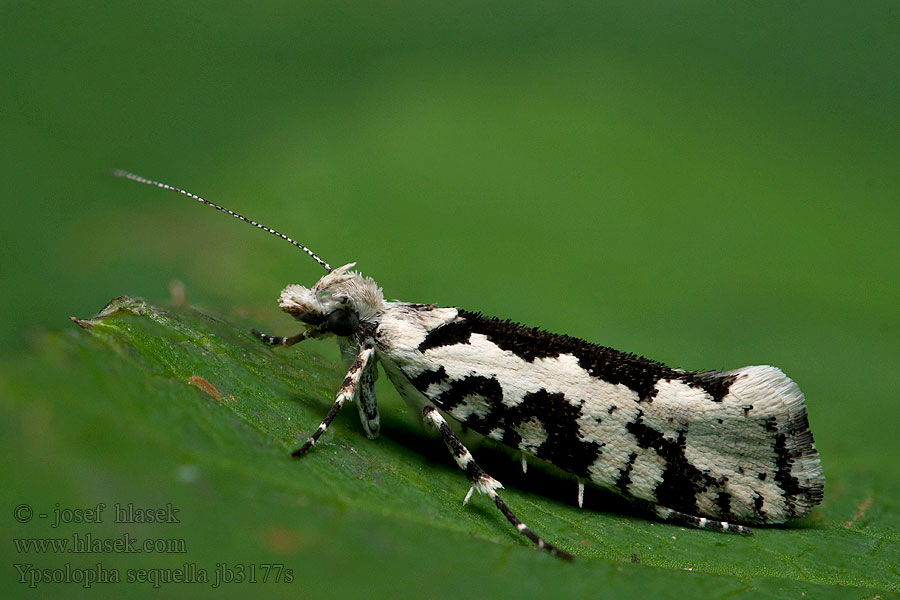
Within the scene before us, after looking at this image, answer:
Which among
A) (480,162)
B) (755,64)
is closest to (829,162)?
(755,64)

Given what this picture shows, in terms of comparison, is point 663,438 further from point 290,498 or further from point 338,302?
point 290,498

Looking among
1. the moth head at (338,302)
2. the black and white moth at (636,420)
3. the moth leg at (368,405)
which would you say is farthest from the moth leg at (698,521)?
the moth head at (338,302)

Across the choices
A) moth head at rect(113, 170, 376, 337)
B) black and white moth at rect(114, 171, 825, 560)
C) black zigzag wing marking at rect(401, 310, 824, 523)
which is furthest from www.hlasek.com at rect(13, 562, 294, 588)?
moth head at rect(113, 170, 376, 337)

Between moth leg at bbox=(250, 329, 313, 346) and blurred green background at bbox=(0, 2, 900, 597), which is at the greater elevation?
blurred green background at bbox=(0, 2, 900, 597)

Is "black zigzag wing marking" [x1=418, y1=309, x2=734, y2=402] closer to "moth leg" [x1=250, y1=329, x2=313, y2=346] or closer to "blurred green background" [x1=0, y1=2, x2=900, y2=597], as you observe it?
"blurred green background" [x1=0, y1=2, x2=900, y2=597]

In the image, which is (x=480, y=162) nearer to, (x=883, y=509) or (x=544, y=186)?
(x=544, y=186)

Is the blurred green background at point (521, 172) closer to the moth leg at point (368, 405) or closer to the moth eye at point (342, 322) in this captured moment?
the moth leg at point (368, 405)
